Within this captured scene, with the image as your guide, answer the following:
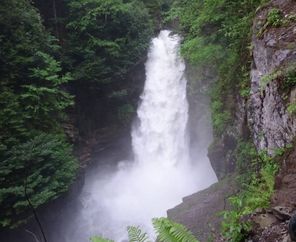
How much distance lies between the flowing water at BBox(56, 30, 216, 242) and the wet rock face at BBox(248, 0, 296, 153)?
1059cm

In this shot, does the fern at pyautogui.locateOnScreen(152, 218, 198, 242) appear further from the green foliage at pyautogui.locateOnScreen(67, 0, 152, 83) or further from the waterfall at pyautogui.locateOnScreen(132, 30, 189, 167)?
the waterfall at pyautogui.locateOnScreen(132, 30, 189, 167)

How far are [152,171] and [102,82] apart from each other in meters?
5.71

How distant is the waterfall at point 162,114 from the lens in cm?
2112

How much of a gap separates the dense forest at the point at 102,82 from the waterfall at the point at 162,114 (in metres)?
1.00

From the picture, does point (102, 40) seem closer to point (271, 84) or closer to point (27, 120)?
point (27, 120)

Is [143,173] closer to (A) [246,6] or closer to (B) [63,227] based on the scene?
(B) [63,227]

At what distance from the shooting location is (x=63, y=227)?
54.3 ft

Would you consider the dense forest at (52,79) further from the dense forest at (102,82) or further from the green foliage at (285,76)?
the green foliage at (285,76)

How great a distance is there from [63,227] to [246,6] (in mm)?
12297

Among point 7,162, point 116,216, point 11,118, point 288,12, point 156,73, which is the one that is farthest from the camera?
point 156,73

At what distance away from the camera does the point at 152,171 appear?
20844 millimetres

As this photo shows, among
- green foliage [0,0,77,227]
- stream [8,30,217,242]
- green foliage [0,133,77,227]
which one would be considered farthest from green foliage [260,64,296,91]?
stream [8,30,217,242]

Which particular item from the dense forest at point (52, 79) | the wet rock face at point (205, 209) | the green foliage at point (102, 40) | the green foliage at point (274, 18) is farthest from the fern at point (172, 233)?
the green foliage at point (102, 40)

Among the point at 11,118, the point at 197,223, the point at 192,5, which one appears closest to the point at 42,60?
the point at 11,118
